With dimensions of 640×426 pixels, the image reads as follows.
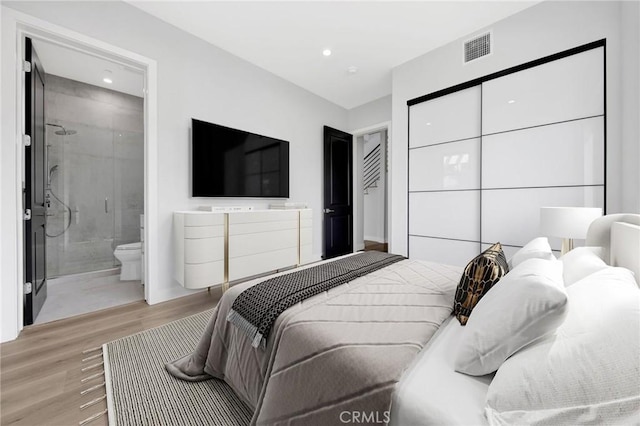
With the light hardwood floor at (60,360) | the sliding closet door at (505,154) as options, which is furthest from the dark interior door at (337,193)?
the light hardwood floor at (60,360)

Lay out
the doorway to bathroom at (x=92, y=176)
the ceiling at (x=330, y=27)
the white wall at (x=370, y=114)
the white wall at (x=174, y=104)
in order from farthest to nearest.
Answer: the white wall at (x=370, y=114), the doorway to bathroom at (x=92, y=176), the ceiling at (x=330, y=27), the white wall at (x=174, y=104)

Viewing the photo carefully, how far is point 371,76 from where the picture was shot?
12.3ft

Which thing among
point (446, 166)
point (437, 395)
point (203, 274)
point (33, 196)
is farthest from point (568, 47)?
point (33, 196)

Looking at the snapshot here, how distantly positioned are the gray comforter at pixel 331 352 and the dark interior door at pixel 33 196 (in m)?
1.67

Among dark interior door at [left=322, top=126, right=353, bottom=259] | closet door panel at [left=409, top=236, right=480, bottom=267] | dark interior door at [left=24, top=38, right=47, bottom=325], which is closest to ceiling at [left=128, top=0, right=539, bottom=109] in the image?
dark interior door at [left=24, top=38, right=47, bottom=325]

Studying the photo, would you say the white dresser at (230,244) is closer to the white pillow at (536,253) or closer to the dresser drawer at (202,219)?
the dresser drawer at (202,219)

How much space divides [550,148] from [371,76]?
2.35 meters

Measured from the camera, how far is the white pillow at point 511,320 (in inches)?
26.3

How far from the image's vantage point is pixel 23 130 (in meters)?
2.05

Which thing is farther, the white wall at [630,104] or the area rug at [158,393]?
the white wall at [630,104]

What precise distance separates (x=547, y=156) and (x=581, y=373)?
2.59 metres

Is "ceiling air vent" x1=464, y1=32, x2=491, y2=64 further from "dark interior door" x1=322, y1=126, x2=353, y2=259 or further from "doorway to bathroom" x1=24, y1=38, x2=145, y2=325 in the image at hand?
"doorway to bathroom" x1=24, y1=38, x2=145, y2=325

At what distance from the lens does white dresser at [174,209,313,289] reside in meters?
2.52

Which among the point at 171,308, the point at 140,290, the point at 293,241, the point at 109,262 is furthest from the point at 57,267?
the point at 293,241
